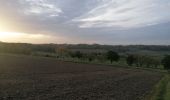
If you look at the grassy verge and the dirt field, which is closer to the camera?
the dirt field

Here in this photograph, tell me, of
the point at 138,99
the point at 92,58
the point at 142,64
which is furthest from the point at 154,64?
the point at 138,99

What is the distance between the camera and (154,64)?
135 metres

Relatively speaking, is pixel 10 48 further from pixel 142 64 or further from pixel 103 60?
pixel 142 64

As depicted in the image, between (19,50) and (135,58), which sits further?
(19,50)

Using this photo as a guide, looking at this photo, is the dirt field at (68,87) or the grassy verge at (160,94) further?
the grassy verge at (160,94)

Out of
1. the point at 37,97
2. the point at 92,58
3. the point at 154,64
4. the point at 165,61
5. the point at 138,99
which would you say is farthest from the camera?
the point at 92,58

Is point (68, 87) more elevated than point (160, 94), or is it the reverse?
point (68, 87)

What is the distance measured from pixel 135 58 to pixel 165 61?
20.1 m

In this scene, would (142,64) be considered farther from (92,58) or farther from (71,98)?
(71,98)

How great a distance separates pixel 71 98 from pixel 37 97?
2863 millimetres

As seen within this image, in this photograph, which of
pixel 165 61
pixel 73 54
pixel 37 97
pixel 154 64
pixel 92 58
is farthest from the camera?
pixel 73 54

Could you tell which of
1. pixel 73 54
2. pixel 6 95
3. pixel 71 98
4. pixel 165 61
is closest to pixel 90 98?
pixel 71 98

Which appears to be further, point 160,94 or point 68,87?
point 68,87

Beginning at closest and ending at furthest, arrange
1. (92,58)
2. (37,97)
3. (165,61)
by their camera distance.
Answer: (37,97) → (165,61) → (92,58)
